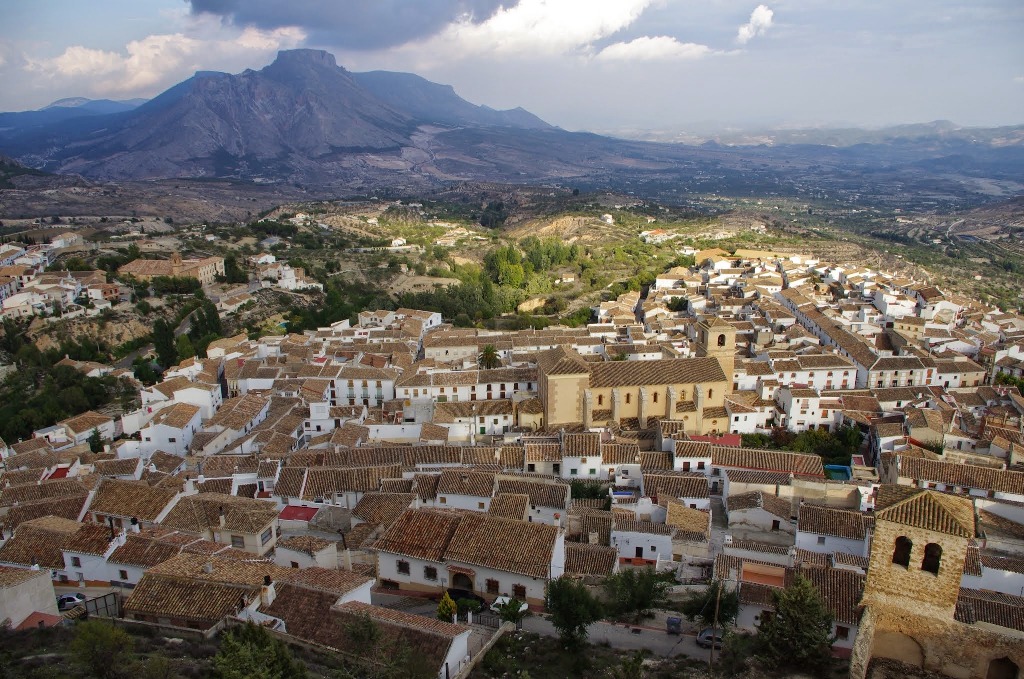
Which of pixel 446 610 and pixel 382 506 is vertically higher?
pixel 446 610

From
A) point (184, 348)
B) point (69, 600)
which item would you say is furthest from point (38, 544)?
point (184, 348)

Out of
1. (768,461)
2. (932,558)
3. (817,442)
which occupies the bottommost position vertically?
(817,442)

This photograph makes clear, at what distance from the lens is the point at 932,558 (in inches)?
448

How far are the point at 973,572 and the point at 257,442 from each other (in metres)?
25.1

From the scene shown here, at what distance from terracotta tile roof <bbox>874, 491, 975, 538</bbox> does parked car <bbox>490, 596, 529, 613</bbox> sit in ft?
26.1

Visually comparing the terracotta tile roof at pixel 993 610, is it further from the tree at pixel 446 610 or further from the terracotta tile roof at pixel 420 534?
the terracotta tile roof at pixel 420 534

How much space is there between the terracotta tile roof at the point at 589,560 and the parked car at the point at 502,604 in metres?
2.04

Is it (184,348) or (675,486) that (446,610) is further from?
(184,348)

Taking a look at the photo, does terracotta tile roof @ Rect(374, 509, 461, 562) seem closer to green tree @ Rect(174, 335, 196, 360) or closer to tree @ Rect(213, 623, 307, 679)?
tree @ Rect(213, 623, 307, 679)

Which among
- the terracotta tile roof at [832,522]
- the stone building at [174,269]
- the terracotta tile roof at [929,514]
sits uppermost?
the terracotta tile roof at [929,514]

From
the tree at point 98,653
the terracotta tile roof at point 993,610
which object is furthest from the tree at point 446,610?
the terracotta tile roof at point 993,610

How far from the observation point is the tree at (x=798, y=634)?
1225 centimetres

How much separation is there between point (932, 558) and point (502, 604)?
8556 millimetres

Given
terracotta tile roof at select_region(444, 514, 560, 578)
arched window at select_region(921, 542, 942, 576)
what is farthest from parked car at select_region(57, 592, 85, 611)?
arched window at select_region(921, 542, 942, 576)
